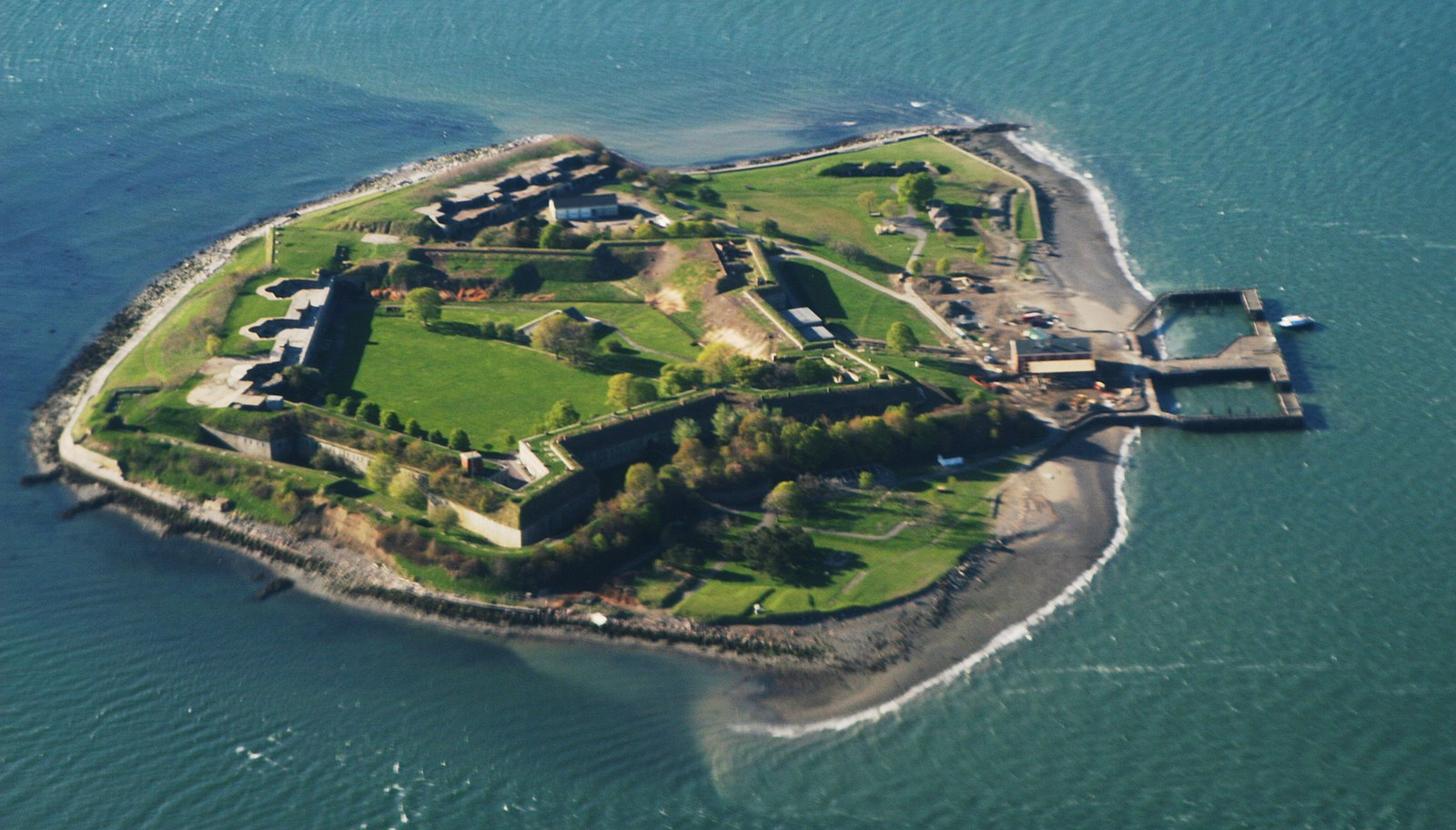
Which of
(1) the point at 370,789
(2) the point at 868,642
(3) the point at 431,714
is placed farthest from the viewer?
(2) the point at 868,642

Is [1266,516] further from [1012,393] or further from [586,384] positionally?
[586,384]

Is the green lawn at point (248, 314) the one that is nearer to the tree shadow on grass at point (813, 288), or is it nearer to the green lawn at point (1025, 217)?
the tree shadow on grass at point (813, 288)

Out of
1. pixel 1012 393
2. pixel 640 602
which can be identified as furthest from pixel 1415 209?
pixel 640 602

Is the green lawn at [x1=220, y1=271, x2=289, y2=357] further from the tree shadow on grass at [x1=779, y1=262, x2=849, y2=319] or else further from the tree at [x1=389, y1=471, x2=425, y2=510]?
the tree shadow on grass at [x1=779, y1=262, x2=849, y2=319]

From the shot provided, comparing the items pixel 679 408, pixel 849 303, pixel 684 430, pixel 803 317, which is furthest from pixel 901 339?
pixel 684 430

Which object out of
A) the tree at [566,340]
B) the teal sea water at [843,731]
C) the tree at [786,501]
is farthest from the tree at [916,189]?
the tree at [786,501]

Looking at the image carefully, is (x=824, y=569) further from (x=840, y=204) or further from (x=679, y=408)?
(x=840, y=204)
